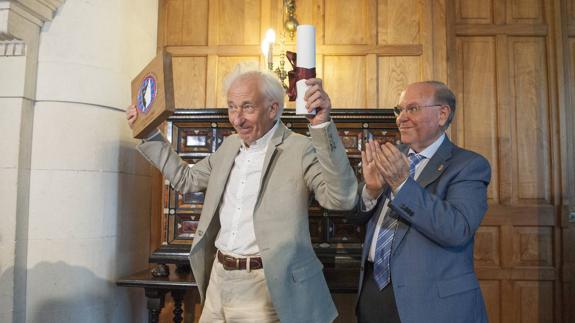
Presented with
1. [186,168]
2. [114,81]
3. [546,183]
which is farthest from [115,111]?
[546,183]

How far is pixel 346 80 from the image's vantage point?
12.1ft

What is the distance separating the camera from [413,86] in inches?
81.4

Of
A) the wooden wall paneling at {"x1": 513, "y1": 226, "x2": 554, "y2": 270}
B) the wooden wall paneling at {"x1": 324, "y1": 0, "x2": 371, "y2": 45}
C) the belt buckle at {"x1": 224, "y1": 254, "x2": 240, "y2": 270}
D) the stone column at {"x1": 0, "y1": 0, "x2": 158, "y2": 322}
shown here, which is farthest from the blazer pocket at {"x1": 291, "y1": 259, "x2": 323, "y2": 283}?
the wooden wall paneling at {"x1": 513, "y1": 226, "x2": 554, "y2": 270}

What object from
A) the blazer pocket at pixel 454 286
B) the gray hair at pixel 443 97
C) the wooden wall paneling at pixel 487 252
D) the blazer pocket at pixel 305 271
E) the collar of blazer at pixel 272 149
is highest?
the gray hair at pixel 443 97

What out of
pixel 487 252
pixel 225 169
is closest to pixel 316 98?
pixel 225 169

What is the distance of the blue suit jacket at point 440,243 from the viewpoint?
1.68 m

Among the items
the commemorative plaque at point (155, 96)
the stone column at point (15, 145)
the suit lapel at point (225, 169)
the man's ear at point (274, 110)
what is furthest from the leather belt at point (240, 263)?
the stone column at point (15, 145)

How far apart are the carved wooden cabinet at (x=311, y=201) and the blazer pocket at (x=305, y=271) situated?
1.06 meters

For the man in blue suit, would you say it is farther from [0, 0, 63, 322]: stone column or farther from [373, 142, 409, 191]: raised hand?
[0, 0, 63, 322]: stone column

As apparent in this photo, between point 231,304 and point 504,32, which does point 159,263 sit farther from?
point 504,32

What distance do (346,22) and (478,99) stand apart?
4.26 ft

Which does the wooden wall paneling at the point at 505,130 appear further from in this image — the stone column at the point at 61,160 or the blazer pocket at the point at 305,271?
the stone column at the point at 61,160

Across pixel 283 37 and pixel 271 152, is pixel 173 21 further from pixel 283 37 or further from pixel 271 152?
pixel 271 152

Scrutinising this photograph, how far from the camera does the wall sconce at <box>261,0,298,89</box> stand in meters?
3.31
